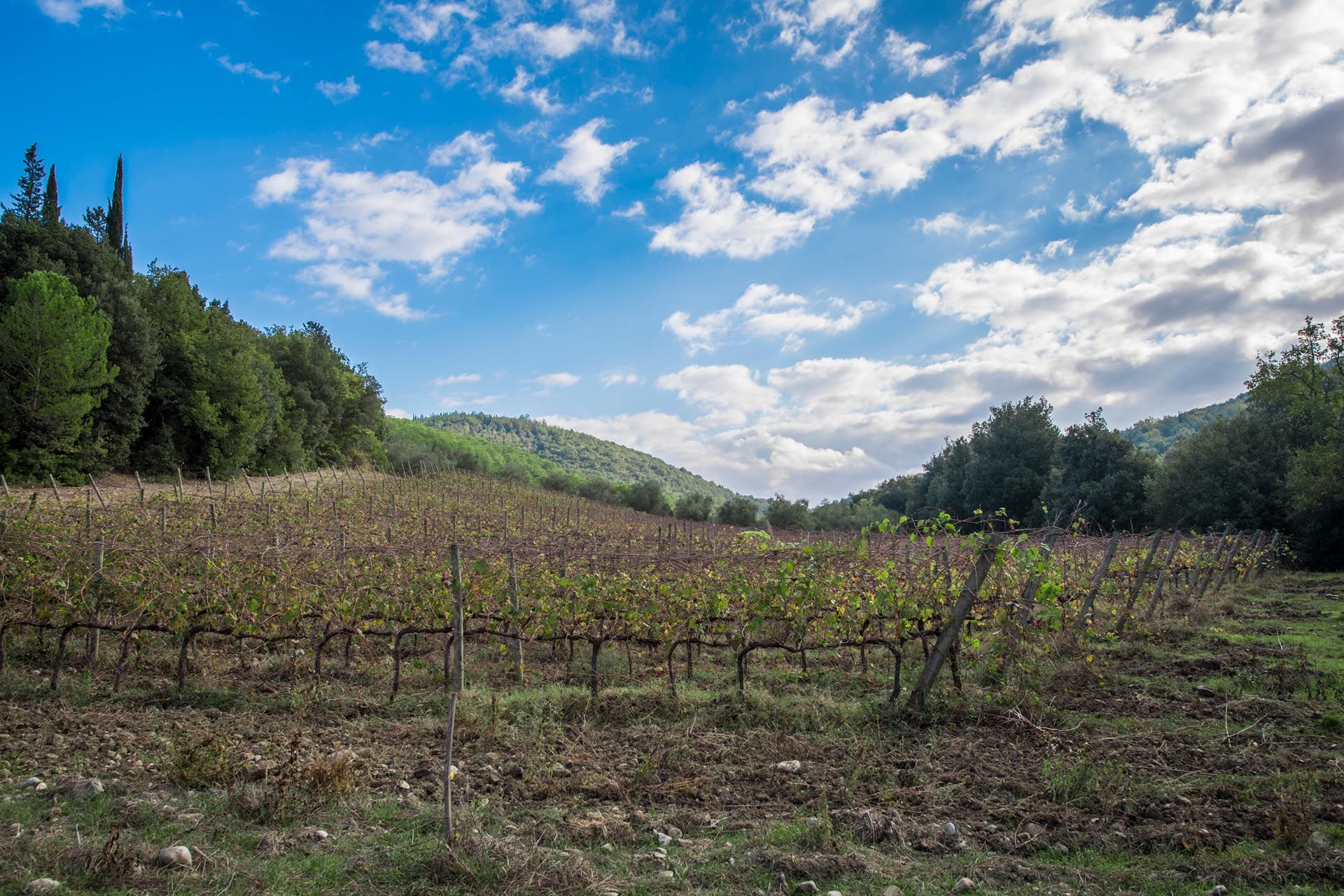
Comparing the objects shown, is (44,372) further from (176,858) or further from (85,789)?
(176,858)

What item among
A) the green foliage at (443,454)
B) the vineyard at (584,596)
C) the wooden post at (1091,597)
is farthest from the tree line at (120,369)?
the wooden post at (1091,597)

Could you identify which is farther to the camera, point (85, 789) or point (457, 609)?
point (457, 609)

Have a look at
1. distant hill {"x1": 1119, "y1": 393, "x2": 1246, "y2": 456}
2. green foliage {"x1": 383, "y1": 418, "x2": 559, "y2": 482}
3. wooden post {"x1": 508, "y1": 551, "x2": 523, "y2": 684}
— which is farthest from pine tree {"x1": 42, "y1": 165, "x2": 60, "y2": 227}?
distant hill {"x1": 1119, "y1": 393, "x2": 1246, "y2": 456}

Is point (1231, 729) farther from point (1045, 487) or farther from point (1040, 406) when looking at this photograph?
point (1040, 406)

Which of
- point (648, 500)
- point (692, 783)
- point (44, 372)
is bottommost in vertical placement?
point (692, 783)

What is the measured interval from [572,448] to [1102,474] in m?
101

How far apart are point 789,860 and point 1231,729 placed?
14.6ft

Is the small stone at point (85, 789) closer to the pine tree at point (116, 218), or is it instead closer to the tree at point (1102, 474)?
the tree at point (1102, 474)

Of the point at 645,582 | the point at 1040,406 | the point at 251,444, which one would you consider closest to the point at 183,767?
the point at 645,582

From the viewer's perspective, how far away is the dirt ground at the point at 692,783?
346cm

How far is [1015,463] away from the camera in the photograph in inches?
1523

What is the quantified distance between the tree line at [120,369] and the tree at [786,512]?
2920 cm

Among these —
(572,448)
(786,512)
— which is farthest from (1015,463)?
(572,448)

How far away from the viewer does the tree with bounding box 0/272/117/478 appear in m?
23.0
